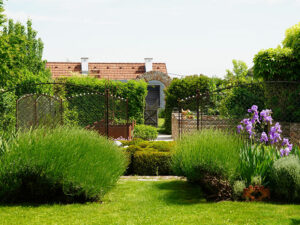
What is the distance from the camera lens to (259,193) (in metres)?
6.00

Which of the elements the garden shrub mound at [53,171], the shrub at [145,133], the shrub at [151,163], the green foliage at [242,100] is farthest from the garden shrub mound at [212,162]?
the shrub at [145,133]

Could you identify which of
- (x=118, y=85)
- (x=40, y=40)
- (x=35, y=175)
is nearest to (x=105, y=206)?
(x=35, y=175)

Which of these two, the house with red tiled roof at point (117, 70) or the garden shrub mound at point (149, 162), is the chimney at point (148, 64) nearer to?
the house with red tiled roof at point (117, 70)

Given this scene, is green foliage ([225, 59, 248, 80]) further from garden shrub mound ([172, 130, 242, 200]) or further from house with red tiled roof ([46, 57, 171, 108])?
garden shrub mound ([172, 130, 242, 200])

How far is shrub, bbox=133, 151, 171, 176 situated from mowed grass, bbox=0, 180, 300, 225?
173 centimetres

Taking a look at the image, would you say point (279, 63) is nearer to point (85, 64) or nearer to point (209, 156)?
point (209, 156)

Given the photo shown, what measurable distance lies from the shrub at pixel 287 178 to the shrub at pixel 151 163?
2.72 m

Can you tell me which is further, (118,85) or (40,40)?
(40,40)

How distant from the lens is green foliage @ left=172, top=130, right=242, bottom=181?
6.01 meters

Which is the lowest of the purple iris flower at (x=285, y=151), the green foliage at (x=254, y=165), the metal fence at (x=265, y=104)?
the green foliage at (x=254, y=165)

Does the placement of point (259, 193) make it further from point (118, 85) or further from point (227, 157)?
point (118, 85)

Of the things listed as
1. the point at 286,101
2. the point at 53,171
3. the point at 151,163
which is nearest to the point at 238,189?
the point at 151,163

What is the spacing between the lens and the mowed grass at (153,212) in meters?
4.94

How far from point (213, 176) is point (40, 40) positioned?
15.5 meters
